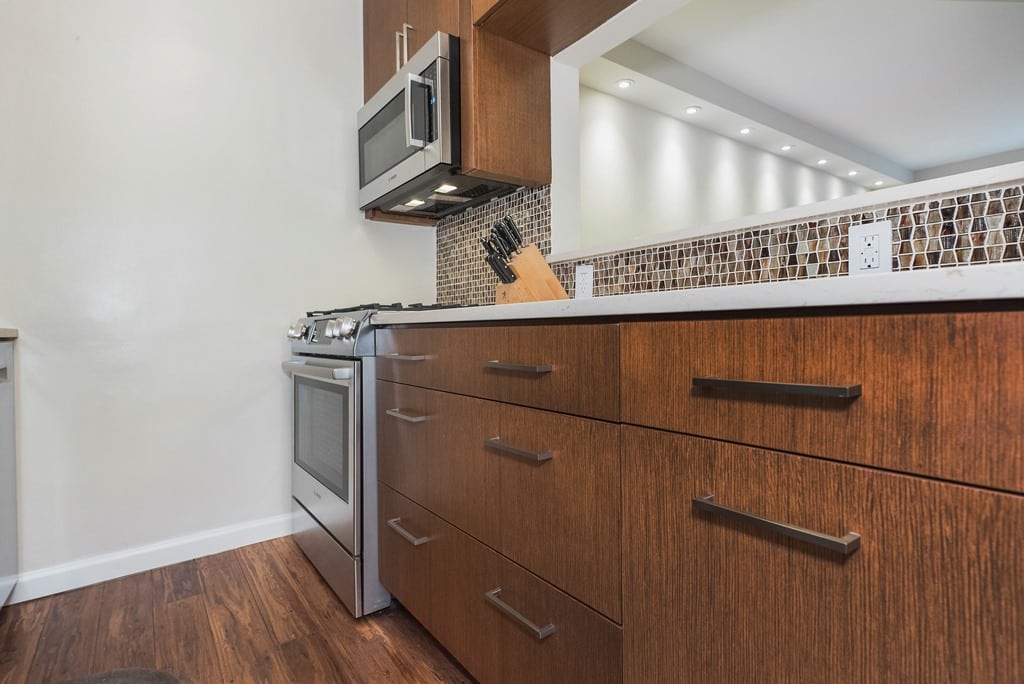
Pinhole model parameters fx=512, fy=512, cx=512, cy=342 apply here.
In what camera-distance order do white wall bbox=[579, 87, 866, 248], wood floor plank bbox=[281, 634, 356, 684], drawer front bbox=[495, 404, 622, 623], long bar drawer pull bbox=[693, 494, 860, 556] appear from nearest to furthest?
long bar drawer pull bbox=[693, 494, 860, 556], drawer front bbox=[495, 404, 622, 623], wood floor plank bbox=[281, 634, 356, 684], white wall bbox=[579, 87, 866, 248]

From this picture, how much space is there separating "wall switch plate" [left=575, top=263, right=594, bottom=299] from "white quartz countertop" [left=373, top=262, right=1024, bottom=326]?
828mm

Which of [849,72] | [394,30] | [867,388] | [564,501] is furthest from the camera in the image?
[849,72]

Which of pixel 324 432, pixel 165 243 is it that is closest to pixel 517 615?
pixel 324 432

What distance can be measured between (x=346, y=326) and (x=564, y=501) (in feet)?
3.26

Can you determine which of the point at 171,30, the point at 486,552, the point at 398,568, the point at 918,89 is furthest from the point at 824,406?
the point at 918,89

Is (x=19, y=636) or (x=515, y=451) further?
(x=19, y=636)

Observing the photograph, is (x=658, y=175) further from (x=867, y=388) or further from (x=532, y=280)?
(x=867, y=388)

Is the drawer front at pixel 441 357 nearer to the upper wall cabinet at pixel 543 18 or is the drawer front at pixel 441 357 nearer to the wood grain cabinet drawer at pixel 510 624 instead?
the wood grain cabinet drawer at pixel 510 624

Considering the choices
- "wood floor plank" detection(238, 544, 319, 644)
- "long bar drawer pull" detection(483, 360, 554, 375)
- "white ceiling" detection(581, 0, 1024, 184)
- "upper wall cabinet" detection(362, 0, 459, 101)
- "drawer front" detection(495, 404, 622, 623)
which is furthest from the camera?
"white ceiling" detection(581, 0, 1024, 184)

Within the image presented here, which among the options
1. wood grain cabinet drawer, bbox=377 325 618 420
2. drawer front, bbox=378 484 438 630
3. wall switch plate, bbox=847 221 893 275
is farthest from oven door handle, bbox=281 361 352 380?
wall switch plate, bbox=847 221 893 275

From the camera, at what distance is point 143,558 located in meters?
1.99

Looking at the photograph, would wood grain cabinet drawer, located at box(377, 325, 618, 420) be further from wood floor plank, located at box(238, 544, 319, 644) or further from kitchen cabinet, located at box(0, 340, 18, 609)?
kitchen cabinet, located at box(0, 340, 18, 609)

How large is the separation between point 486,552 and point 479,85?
→ 145cm

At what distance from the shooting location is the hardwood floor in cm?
136
